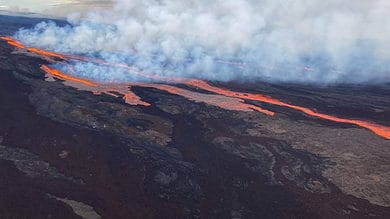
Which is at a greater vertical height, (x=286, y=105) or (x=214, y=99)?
A: (x=286, y=105)

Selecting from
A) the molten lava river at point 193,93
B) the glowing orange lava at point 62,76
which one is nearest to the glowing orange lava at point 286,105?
the molten lava river at point 193,93

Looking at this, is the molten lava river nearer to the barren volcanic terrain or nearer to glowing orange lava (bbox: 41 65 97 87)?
glowing orange lava (bbox: 41 65 97 87)

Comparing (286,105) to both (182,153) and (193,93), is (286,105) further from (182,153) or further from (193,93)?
(182,153)

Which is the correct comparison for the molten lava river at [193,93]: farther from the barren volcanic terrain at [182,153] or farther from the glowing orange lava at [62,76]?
the barren volcanic terrain at [182,153]

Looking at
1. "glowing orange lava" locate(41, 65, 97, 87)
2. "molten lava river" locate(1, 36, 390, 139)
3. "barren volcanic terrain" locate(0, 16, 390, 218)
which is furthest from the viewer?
"glowing orange lava" locate(41, 65, 97, 87)

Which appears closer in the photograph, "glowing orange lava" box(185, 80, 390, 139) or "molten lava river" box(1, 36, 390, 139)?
"glowing orange lava" box(185, 80, 390, 139)

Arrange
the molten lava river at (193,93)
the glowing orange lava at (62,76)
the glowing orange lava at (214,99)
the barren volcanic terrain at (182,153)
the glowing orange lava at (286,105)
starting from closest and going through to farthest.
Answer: the barren volcanic terrain at (182,153)
the glowing orange lava at (286,105)
the molten lava river at (193,93)
the glowing orange lava at (214,99)
the glowing orange lava at (62,76)

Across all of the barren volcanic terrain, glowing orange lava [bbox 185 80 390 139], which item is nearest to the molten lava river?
glowing orange lava [bbox 185 80 390 139]

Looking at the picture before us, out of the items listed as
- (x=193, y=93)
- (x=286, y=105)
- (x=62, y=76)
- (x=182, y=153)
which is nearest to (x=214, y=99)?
(x=193, y=93)
